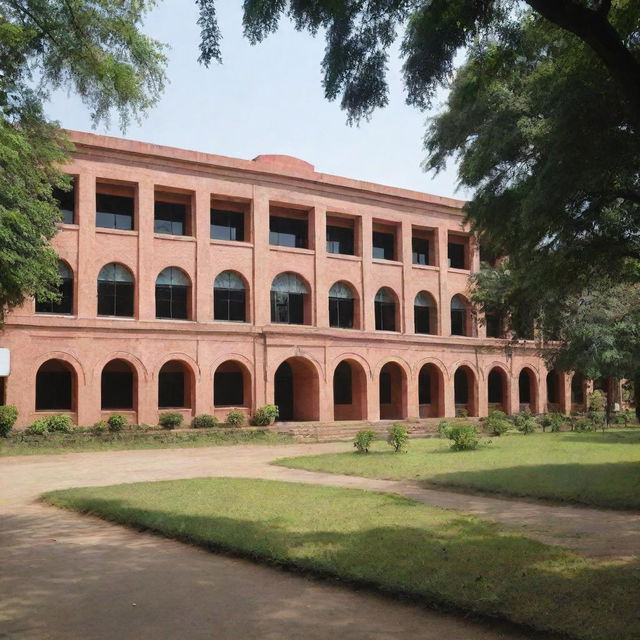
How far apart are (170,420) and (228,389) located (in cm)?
468

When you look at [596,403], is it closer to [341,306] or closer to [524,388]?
[524,388]

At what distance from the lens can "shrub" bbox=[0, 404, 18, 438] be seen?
879 inches

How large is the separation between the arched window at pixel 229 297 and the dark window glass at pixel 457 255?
42.6ft

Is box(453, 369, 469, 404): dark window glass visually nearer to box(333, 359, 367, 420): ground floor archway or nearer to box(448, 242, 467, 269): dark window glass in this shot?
box(448, 242, 467, 269): dark window glass

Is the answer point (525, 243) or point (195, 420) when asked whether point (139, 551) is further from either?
point (195, 420)

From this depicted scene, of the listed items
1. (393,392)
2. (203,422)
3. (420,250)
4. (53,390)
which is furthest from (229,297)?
(420,250)

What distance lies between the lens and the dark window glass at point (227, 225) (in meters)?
29.5

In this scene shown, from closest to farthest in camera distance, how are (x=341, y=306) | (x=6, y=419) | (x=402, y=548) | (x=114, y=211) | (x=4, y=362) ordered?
(x=4, y=362)
(x=402, y=548)
(x=6, y=419)
(x=114, y=211)
(x=341, y=306)

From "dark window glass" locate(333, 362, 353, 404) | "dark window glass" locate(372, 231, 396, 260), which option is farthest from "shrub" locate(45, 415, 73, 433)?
"dark window glass" locate(372, 231, 396, 260)

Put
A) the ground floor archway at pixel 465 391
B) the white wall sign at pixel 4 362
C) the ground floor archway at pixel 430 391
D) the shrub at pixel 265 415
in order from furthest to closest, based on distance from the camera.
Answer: the ground floor archway at pixel 465 391 < the ground floor archway at pixel 430 391 < the shrub at pixel 265 415 < the white wall sign at pixel 4 362

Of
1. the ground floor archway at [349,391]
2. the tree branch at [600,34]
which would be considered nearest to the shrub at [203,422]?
the ground floor archway at [349,391]

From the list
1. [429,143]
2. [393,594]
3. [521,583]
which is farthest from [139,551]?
[429,143]

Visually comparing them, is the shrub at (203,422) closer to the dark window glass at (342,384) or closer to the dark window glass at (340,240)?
the dark window glass at (342,384)

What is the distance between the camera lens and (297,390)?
104 ft
